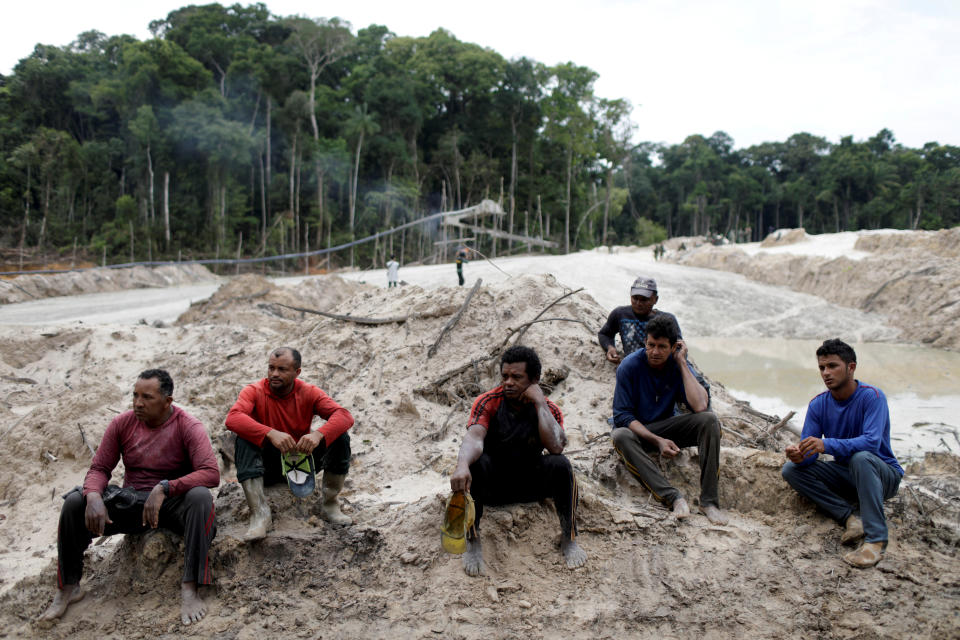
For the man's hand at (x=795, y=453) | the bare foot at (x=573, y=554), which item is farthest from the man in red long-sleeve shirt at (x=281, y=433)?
the man's hand at (x=795, y=453)

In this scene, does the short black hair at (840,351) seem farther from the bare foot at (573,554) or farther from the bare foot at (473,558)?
the bare foot at (473,558)

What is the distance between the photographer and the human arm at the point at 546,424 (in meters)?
2.77

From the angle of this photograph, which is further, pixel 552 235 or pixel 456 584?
pixel 552 235

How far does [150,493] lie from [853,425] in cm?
352

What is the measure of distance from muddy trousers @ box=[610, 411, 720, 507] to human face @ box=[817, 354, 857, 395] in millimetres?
606

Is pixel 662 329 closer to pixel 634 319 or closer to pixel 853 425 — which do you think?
pixel 853 425

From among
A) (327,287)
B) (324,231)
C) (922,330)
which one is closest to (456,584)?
(327,287)

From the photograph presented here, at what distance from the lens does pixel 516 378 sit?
281 centimetres

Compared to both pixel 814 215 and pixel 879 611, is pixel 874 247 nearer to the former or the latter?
pixel 879 611

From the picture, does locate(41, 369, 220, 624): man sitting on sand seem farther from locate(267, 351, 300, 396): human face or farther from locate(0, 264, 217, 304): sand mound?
locate(0, 264, 217, 304): sand mound

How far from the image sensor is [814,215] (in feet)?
152

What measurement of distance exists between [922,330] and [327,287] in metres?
14.0

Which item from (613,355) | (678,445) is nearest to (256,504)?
(678,445)

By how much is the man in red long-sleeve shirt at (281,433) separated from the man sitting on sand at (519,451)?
0.79m
